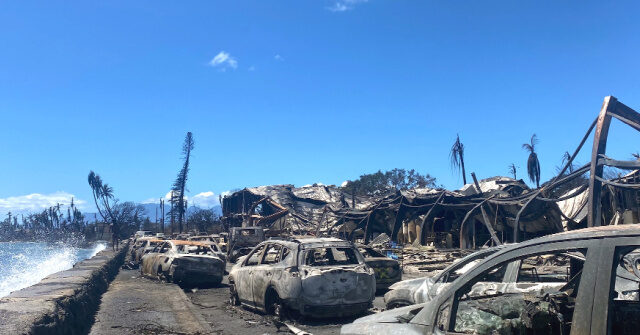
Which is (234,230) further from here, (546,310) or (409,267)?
(546,310)

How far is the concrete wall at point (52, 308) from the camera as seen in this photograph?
21.3 ft

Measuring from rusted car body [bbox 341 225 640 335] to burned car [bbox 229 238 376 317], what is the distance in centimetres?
426

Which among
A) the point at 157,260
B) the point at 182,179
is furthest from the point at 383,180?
the point at 157,260

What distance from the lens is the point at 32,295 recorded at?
8750mm

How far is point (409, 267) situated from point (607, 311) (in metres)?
15.7

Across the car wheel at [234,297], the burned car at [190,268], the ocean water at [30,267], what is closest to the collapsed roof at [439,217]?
the burned car at [190,268]

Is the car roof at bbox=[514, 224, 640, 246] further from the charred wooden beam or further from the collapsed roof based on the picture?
the collapsed roof

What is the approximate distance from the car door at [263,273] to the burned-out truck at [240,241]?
1348 centimetres

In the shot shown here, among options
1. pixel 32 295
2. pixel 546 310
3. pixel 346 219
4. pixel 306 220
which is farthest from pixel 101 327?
pixel 306 220

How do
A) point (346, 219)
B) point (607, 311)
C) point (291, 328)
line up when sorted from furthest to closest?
point (346, 219) → point (291, 328) → point (607, 311)

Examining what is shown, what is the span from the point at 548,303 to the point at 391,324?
1.25 m

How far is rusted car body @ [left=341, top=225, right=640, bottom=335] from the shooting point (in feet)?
9.33

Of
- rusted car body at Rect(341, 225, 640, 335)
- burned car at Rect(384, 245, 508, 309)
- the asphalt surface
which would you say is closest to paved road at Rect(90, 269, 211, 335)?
the asphalt surface

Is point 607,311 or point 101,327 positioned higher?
point 607,311
